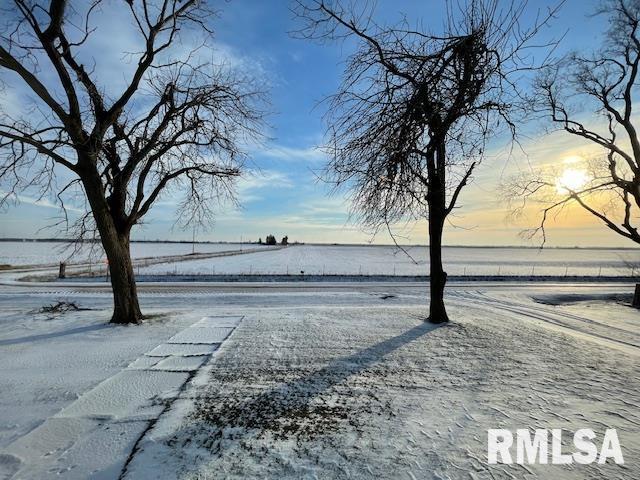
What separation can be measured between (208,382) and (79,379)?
5.98 ft

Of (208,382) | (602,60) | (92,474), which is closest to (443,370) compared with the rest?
(208,382)

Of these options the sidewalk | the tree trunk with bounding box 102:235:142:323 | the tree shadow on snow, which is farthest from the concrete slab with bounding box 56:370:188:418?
the tree trunk with bounding box 102:235:142:323

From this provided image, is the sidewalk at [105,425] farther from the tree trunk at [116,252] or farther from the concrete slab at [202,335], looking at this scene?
the tree trunk at [116,252]

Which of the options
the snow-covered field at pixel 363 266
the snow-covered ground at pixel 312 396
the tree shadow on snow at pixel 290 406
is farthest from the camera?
the snow-covered field at pixel 363 266

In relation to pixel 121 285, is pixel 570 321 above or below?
below

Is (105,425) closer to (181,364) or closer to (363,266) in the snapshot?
(181,364)

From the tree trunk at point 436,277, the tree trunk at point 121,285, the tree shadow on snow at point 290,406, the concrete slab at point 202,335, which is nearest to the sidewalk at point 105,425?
the tree shadow on snow at point 290,406

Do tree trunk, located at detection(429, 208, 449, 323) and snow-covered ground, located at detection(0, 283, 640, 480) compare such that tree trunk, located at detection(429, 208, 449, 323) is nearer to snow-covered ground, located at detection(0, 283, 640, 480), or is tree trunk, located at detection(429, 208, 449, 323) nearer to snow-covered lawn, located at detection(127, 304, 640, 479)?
snow-covered ground, located at detection(0, 283, 640, 480)

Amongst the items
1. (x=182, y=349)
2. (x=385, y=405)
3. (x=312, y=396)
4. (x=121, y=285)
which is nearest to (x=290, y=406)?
(x=312, y=396)

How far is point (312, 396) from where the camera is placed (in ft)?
15.0

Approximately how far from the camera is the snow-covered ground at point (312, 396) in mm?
3143

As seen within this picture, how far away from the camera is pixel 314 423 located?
12.7 ft

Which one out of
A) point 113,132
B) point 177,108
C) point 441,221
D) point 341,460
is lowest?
point 341,460

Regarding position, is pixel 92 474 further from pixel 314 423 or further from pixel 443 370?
pixel 443 370
